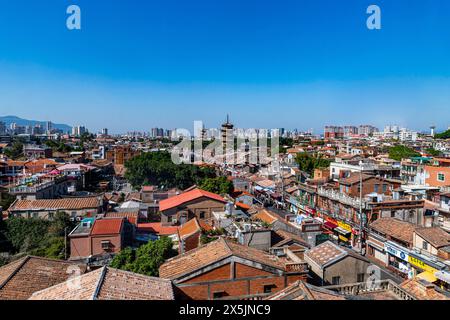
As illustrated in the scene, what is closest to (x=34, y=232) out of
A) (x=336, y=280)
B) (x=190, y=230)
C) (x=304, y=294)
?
(x=190, y=230)

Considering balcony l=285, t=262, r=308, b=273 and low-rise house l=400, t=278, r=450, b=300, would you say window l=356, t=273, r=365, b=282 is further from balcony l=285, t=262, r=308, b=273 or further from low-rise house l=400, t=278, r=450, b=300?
low-rise house l=400, t=278, r=450, b=300

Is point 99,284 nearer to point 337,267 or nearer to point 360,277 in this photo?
point 337,267

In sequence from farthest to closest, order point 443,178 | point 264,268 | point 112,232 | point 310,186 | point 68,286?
1. point 310,186
2. point 443,178
3. point 112,232
4. point 264,268
5. point 68,286

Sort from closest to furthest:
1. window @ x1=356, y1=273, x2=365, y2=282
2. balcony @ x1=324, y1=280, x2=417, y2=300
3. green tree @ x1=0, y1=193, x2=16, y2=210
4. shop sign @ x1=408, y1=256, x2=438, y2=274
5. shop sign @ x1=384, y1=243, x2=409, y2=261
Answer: balcony @ x1=324, y1=280, x2=417, y2=300 < window @ x1=356, y1=273, x2=365, y2=282 < shop sign @ x1=408, y1=256, x2=438, y2=274 < shop sign @ x1=384, y1=243, x2=409, y2=261 < green tree @ x1=0, y1=193, x2=16, y2=210

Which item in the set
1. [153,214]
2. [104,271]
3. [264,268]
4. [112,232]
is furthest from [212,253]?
[153,214]

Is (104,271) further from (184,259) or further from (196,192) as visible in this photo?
(196,192)

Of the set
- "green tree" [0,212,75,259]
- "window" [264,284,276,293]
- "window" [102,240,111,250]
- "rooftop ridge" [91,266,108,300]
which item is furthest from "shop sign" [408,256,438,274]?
"green tree" [0,212,75,259]
